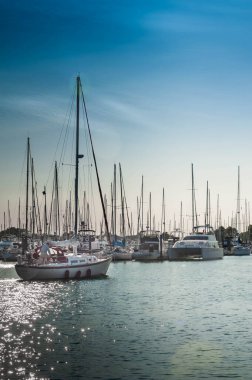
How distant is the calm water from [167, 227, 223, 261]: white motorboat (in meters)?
51.6

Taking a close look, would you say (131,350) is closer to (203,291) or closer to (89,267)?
(203,291)

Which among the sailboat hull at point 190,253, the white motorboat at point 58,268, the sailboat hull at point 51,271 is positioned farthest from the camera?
the sailboat hull at point 190,253

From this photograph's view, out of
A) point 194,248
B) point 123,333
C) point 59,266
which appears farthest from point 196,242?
point 123,333

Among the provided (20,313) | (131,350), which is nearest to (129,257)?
(20,313)

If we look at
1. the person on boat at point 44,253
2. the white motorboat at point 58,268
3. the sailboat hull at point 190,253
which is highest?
the person on boat at point 44,253

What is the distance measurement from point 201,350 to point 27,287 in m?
28.7

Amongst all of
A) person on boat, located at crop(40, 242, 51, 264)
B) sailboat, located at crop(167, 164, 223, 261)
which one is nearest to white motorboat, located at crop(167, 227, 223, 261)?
sailboat, located at crop(167, 164, 223, 261)

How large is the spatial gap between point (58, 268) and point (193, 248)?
51118 millimetres

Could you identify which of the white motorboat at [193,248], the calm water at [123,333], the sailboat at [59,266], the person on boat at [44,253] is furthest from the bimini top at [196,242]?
the calm water at [123,333]

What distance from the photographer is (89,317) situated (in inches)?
1248

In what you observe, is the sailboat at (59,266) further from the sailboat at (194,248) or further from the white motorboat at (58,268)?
the sailboat at (194,248)

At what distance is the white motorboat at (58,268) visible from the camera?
5234cm

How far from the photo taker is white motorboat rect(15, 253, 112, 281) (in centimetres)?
5234

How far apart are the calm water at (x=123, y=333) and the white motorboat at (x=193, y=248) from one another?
51.6 meters
